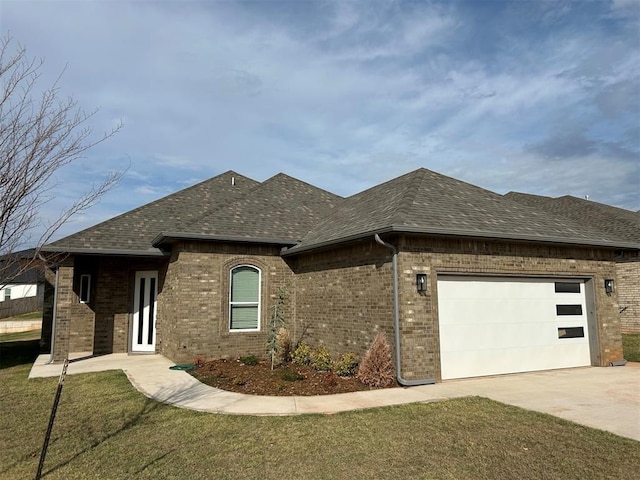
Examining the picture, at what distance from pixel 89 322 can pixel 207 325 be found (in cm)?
480

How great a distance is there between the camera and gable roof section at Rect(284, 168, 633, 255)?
9.25m

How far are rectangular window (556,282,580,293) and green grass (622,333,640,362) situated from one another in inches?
124

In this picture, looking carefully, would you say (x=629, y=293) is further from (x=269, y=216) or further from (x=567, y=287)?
(x=269, y=216)

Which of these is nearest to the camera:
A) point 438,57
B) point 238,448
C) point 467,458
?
point 467,458

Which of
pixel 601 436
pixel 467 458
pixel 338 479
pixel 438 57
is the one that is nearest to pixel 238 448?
pixel 338 479

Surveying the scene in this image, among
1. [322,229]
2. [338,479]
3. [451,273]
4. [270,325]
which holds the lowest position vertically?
[338,479]

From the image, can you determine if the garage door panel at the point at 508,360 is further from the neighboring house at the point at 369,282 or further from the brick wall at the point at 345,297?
the brick wall at the point at 345,297

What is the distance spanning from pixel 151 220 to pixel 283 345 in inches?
260

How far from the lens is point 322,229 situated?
500 inches

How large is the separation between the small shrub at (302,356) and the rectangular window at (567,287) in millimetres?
6623

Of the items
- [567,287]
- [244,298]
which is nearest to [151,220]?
[244,298]

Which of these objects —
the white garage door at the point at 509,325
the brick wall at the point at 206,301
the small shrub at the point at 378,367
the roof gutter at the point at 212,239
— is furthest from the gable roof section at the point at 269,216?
the white garage door at the point at 509,325

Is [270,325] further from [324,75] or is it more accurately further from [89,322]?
[324,75]

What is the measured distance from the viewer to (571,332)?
35.5ft
